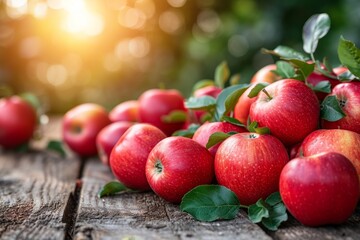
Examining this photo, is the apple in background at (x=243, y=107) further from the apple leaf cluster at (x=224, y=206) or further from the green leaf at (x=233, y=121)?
the apple leaf cluster at (x=224, y=206)

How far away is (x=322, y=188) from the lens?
3.59 ft

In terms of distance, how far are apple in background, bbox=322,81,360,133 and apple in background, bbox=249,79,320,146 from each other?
0.05 m

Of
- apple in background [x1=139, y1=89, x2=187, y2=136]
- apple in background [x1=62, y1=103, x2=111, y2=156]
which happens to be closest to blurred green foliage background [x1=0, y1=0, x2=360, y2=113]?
apple in background [x1=62, y1=103, x2=111, y2=156]

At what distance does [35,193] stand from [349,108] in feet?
2.73

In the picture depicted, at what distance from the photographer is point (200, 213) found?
121 centimetres

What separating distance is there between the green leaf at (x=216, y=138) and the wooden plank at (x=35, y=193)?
0.38 metres

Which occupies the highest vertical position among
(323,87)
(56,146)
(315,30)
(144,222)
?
(315,30)

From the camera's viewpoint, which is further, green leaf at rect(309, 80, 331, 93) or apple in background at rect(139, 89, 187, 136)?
apple in background at rect(139, 89, 187, 136)

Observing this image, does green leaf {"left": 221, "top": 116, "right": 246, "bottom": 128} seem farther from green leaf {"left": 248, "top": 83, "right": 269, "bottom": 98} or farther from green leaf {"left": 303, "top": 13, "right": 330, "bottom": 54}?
green leaf {"left": 303, "top": 13, "right": 330, "bottom": 54}

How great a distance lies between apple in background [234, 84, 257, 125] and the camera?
1.46m

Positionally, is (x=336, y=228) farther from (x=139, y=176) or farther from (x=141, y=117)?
(x=141, y=117)

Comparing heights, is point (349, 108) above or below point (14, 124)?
above

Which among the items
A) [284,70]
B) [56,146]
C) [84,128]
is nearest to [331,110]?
[284,70]

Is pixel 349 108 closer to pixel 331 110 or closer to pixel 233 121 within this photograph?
pixel 331 110
